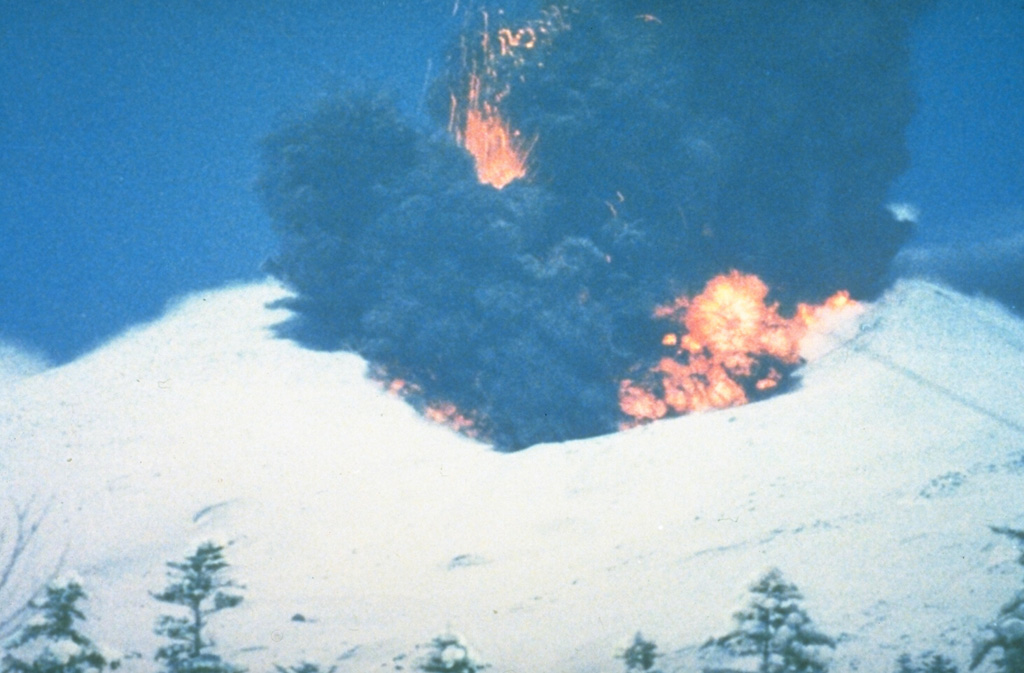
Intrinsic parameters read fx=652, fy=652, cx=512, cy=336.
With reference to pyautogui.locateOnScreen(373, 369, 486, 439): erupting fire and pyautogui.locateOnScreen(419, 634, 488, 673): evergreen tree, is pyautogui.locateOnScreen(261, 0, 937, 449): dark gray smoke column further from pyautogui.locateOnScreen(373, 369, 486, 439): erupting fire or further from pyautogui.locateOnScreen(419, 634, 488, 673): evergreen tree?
pyautogui.locateOnScreen(419, 634, 488, 673): evergreen tree

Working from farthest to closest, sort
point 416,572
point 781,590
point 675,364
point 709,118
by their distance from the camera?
1. point 709,118
2. point 675,364
3. point 416,572
4. point 781,590

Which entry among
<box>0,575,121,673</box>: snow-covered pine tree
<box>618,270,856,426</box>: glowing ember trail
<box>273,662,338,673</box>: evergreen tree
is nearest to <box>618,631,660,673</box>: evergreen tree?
<box>273,662,338,673</box>: evergreen tree

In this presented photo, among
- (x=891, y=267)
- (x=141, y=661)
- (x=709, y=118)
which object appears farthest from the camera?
(x=891, y=267)

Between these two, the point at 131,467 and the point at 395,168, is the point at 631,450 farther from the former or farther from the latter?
the point at 395,168

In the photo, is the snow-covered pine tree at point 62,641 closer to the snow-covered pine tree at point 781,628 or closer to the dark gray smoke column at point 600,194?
the snow-covered pine tree at point 781,628

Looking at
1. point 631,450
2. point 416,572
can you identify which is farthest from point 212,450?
point 631,450

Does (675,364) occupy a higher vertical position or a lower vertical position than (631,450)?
higher
